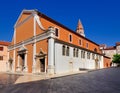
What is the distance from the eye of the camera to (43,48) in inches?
895

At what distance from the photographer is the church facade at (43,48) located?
21.8 meters

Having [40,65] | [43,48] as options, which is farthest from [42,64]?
[43,48]

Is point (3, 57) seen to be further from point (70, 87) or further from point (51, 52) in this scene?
point (70, 87)

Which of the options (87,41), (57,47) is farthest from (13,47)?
(87,41)

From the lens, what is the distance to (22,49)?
2800cm

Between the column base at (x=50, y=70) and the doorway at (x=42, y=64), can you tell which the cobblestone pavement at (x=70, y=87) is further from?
the doorway at (x=42, y=64)

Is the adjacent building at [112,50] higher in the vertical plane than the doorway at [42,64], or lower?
higher

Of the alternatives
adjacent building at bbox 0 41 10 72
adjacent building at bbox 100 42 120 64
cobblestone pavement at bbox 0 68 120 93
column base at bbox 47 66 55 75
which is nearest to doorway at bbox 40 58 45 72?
column base at bbox 47 66 55 75

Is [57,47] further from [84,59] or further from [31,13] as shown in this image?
[84,59]

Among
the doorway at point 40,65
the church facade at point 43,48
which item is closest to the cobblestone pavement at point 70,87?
the church facade at point 43,48

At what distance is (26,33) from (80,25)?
41566 millimetres

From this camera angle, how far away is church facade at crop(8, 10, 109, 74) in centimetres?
2181

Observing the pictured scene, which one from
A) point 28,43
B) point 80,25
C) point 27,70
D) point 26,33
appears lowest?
point 27,70

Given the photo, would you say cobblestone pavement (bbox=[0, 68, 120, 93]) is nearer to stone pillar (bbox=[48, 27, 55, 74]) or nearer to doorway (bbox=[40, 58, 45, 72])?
stone pillar (bbox=[48, 27, 55, 74])
